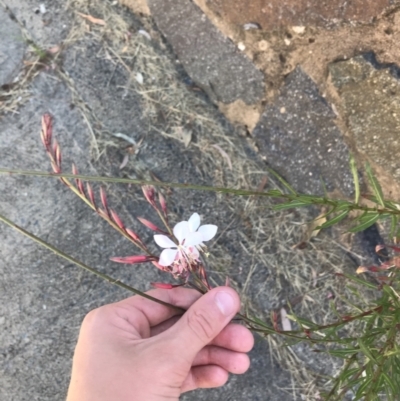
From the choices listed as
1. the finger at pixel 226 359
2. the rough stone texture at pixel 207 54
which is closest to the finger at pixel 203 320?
the finger at pixel 226 359

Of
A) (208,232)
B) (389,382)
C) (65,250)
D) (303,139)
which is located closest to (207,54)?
(303,139)

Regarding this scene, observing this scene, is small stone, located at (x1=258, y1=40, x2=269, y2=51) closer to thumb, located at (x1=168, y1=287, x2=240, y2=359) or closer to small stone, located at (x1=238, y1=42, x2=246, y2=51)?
small stone, located at (x1=238, y1=42, x2=246, y2=51)

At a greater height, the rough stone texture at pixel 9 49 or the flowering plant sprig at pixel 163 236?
the rough stone texture at pixel 9 49

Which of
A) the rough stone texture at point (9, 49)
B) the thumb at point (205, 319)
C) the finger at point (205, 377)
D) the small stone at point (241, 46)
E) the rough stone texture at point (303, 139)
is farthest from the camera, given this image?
the rough stone texture at point (9, 49)

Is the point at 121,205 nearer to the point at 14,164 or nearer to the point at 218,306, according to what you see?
the point at 14,164

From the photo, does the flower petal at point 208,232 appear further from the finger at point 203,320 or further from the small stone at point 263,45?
the small stone at point 263,45

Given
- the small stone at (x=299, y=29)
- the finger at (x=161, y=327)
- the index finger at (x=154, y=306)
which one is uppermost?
the small stone at (x=299, y=29)
